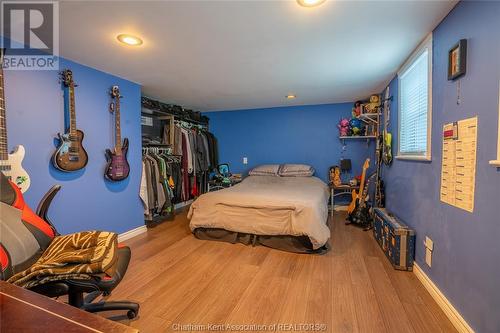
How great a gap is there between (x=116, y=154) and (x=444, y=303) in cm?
334

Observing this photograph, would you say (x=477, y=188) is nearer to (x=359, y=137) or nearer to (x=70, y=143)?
(x=359, y=137)

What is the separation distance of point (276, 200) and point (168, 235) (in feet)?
5.19

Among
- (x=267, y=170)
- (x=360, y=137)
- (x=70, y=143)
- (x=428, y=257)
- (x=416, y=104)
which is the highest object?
(x=416, y=104)

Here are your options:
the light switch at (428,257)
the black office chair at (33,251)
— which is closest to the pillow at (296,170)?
the light switch at (428,257)

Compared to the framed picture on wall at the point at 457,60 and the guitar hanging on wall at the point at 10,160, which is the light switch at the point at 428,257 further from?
the guitar hanging on wall at the point at 10,160

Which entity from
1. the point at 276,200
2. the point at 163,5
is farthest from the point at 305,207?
the point at 163,5

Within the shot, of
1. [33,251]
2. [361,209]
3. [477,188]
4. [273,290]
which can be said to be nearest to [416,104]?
[477,188]

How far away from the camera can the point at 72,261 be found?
121 cm

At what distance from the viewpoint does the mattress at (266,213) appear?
2486mm

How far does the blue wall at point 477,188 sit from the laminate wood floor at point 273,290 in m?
0.32

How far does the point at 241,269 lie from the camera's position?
7.27ft

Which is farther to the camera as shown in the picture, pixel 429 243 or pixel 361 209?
pixel 361 209

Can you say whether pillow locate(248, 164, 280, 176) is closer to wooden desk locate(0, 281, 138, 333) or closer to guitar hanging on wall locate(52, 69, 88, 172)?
guitar hanging on wall locate(52, 69, 88, 172)

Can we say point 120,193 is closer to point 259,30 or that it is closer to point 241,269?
point 241,269
